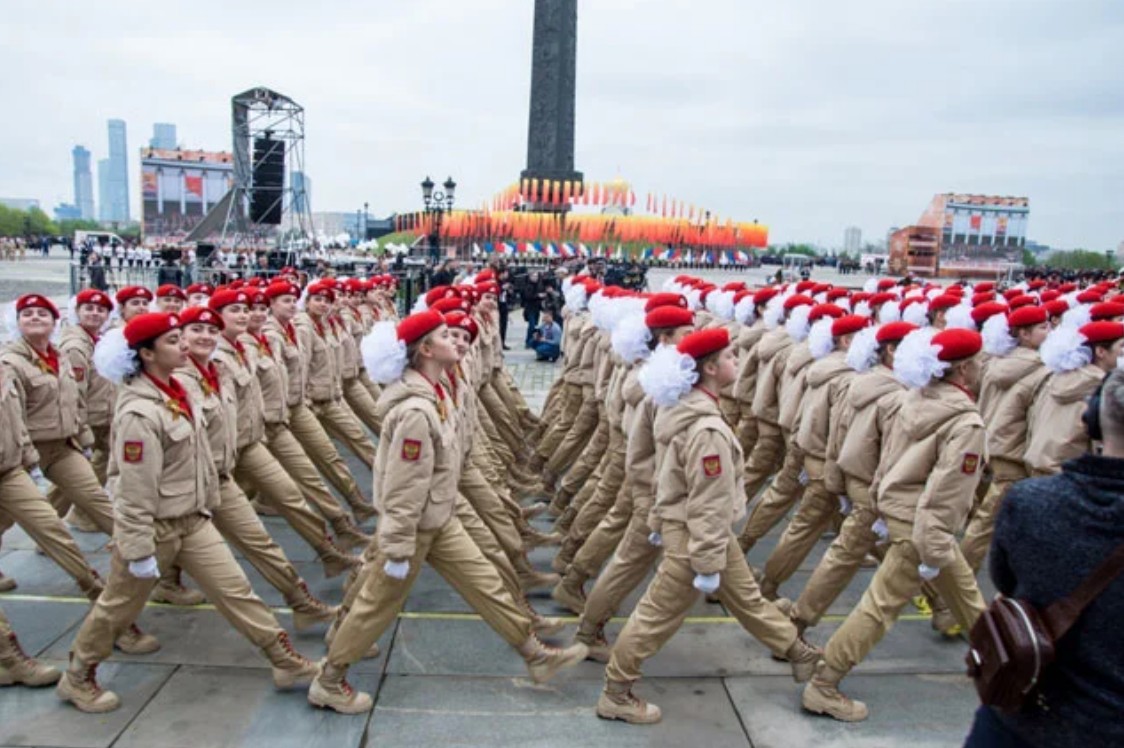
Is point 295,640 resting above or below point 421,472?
below

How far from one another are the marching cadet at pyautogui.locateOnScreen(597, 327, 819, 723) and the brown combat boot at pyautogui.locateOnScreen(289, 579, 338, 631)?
188 centimetres

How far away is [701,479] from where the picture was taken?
165 inches

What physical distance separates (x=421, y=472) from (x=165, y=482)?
4.28 feet

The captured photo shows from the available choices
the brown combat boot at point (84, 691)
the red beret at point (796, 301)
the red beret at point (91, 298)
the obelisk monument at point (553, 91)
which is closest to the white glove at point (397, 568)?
the brown combat boot at point (84, 691)

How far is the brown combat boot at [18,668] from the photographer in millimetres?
4531

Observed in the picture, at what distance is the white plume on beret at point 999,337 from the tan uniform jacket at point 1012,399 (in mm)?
89

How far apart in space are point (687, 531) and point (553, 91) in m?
49.5

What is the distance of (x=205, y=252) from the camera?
21.5m

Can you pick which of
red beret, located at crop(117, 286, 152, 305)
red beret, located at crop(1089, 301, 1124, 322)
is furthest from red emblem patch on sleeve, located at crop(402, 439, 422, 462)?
red beret, located at crop(1089, 301, 1124, 322)

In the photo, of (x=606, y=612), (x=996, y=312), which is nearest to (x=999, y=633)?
(x=606, y=612)

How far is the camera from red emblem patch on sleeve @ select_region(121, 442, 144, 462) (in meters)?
4.19

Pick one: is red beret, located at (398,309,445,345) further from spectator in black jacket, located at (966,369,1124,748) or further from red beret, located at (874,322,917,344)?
spectator in black jacket, located at (966,369,1124,748)

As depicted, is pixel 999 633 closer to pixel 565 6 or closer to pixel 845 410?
pixel 845 410

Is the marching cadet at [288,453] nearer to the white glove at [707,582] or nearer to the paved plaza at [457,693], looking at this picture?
the paved plaza at [457,693]
